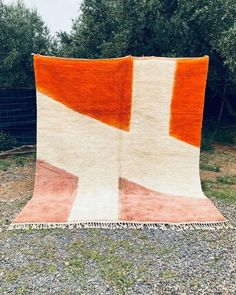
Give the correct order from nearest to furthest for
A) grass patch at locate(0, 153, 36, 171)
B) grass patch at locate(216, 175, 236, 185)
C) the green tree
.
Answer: grass patch at locate(216, 175, 236, 185), grass patch at locate(0, 153, 36, 171), the green tree

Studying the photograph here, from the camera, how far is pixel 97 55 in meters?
10.4

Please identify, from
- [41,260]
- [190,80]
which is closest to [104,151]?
[190,80]

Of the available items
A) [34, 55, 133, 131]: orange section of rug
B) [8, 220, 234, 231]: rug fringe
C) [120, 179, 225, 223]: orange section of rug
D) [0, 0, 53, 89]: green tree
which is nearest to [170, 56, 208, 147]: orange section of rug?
[34, 55, 133, 131]: orange section of rug

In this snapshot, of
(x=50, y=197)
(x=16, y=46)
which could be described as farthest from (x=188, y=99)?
(x=16, y=46)

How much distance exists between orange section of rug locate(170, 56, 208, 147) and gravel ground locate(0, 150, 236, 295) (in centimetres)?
208

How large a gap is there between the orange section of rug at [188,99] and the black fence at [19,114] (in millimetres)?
4641

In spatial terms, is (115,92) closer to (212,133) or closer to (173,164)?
(173,164)

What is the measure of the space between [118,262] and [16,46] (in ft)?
25.0

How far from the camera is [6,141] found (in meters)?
9.67

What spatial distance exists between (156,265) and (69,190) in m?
2.52

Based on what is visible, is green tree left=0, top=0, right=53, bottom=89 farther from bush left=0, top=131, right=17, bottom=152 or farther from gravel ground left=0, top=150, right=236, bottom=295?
gravel ground left=0, top=150, right=236, bottom=295

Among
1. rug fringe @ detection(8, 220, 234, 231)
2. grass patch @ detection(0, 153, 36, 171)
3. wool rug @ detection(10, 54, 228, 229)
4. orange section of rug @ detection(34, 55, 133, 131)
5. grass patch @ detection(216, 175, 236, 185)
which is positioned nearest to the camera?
rug fringe @ detection(8, 220, 234, 231)

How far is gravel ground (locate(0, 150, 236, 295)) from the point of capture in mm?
3674

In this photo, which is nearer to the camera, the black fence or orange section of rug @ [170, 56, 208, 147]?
orange section of rug @ [170, 56, 208, 147]
